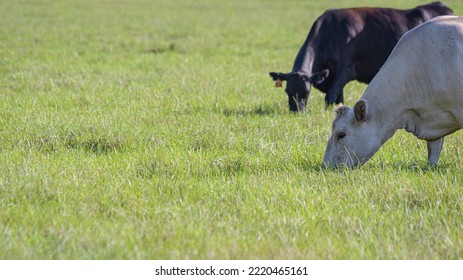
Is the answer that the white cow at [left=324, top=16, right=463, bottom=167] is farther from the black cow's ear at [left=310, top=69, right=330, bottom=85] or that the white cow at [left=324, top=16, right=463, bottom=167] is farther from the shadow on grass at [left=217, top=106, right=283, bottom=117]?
the black cow's ear at [left=310, top=69, right=330, bottom=85]

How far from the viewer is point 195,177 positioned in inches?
271

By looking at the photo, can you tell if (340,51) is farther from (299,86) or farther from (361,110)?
(361,110)

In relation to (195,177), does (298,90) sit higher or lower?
lower

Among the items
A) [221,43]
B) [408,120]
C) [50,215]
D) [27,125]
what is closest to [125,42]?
[221,43]

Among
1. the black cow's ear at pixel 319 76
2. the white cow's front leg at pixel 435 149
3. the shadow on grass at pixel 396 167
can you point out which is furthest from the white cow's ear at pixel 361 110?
the black cow's ear at pixel 319 76

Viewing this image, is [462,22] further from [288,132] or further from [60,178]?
[60,178]

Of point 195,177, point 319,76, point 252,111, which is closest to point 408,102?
point 195,177

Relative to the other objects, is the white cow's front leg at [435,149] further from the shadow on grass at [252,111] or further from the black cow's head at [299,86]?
the black cow's head at [299,86]

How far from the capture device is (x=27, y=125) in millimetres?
8828

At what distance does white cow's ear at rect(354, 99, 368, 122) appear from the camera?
279 inches

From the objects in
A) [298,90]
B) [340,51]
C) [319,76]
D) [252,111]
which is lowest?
[252,111]

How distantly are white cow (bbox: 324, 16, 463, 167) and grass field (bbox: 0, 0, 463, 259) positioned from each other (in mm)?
270

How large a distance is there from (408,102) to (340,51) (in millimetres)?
4387

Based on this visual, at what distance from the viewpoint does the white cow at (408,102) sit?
281 inches
